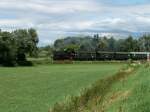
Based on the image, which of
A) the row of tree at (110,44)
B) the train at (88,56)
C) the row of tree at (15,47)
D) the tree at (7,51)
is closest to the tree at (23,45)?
the row of tree at (15,47)

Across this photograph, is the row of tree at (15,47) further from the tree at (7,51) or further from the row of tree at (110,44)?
the row of tree at (110,44)

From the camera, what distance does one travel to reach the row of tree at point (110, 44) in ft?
454

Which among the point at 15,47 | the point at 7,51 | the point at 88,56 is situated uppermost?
the point at 15,47

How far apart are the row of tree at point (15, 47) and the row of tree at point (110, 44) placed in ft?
118

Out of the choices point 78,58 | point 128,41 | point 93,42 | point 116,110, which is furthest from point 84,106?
point 93,42

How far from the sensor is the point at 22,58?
282 ft

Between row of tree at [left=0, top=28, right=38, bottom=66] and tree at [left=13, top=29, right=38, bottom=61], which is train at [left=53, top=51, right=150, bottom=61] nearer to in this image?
row of tree at [left=0, top=28, right=38, bottom=66]

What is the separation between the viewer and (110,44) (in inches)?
6166

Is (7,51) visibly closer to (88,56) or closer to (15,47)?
(15,47)

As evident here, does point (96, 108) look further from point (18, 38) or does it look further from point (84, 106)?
point (18, 38)

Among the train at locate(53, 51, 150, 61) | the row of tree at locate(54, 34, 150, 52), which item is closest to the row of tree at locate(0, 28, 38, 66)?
the train at locate(53, 51, 150, 61)

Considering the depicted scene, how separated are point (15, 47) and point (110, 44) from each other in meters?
76.6

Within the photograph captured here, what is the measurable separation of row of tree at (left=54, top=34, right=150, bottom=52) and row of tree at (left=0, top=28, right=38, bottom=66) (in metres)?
36.1

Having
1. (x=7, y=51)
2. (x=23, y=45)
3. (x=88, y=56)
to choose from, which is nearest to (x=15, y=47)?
(x=7, y=51)
